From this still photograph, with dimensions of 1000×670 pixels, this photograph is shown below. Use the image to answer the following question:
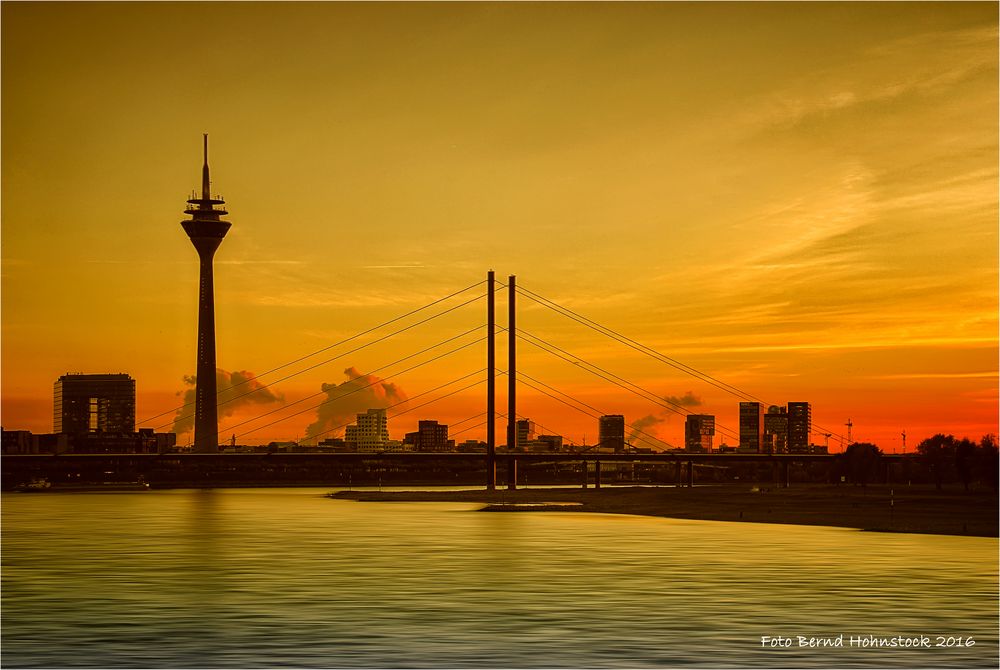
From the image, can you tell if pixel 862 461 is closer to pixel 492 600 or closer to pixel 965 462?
pixel 965 462

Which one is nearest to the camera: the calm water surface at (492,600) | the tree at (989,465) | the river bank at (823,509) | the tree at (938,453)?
the calm water surface at (492,600)

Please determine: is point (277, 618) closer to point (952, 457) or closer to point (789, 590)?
point (789, 590)

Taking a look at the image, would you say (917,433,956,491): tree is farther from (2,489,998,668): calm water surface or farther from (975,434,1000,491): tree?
(2,489,998,668): calm water surface

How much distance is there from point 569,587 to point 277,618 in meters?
12.5

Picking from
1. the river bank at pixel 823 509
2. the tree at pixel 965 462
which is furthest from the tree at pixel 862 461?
the river bank at pixel 823 509

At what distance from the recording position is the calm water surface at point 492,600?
30250 mm

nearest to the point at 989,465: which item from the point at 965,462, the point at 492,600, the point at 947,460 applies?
the point at 965,462

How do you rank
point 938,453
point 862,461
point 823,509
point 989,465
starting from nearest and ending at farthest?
point 823,509, point 989,465, point 938,453, point 862,461

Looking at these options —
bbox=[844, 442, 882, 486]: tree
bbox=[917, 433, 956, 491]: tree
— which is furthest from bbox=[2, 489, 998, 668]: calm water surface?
bbox=[844, 442, 882, 486]: tree

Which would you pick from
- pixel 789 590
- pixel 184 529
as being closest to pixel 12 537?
pixel 184 529

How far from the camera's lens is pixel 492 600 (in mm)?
41156

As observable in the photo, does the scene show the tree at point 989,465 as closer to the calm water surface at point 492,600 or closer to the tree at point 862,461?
the tree at point 862,461

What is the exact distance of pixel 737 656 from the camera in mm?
29719

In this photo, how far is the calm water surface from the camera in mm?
30250
